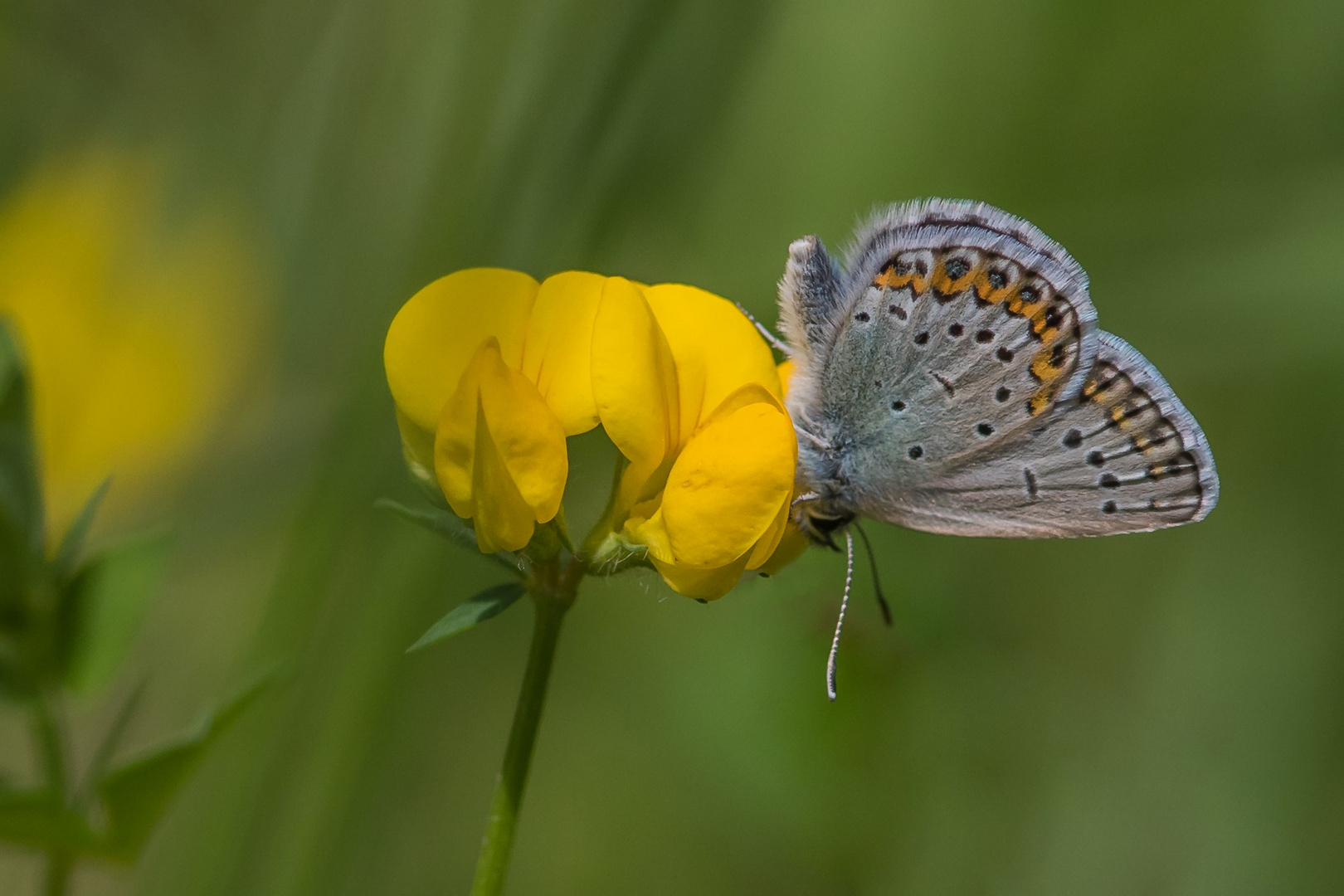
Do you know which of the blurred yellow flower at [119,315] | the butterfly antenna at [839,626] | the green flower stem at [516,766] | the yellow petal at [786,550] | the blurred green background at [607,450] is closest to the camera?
the green flower stem at [516,766]

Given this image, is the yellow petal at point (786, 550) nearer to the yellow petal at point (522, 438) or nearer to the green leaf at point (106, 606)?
the yellow petal at point (522, 438)

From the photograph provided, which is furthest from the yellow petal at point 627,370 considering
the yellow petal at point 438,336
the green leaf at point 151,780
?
the green leaf at point 151,780

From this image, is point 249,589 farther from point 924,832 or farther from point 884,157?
point 884,157

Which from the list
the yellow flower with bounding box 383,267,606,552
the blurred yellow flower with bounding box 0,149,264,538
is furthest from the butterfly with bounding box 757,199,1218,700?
the blurred yellow flower with bounding box 0,149,264,538

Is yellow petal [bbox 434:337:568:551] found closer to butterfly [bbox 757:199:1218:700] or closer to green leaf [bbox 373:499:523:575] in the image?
green leaf [bbox 373:499:523:575]

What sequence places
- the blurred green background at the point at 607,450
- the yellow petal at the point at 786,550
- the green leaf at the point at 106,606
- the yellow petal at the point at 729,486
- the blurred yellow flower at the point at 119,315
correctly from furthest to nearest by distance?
the blurred yellow flower at the point at 119,315, the blurred green background at the point at 607,450, the yellow petal at the point at 786,550, the green leaf at the point at 106,606, the yellow petal at the point at 729,486

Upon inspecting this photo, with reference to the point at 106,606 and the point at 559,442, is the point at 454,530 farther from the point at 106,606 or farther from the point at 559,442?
the point at 106,606

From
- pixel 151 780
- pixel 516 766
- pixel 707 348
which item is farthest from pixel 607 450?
pixel 516 766
